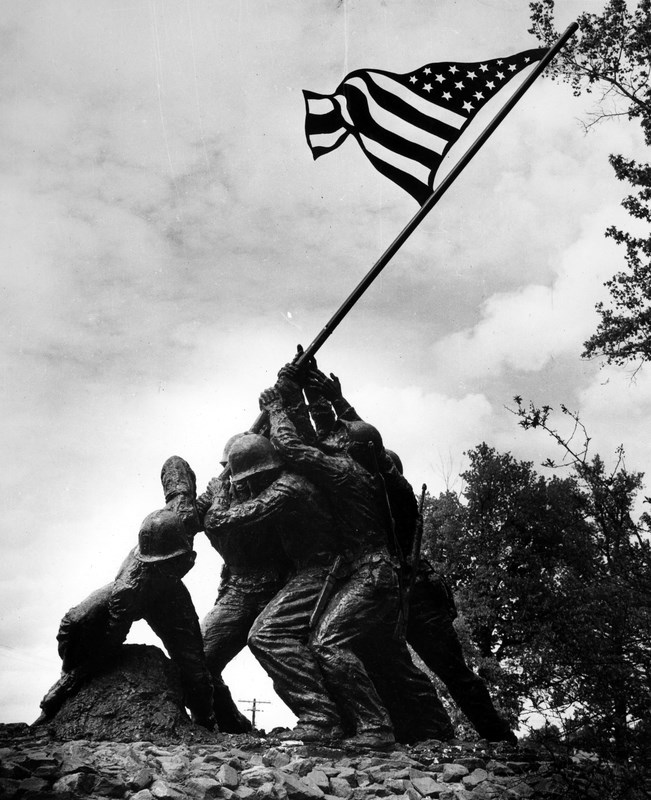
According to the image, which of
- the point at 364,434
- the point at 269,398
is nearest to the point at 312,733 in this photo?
the point at 364,434

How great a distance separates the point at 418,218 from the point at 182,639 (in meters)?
4.55

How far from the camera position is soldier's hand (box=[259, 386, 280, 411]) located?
7141 mm

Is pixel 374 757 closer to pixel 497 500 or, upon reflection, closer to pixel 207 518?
pixel 207 518

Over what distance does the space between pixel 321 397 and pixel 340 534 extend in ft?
5.06

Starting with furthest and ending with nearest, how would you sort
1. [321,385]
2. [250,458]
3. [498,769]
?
1. [321,385]
2. [250,458]
3. [498,769]

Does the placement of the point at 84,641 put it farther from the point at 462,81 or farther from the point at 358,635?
the point at 462,81

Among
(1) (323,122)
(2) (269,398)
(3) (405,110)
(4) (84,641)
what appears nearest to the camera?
(4) (84,641)

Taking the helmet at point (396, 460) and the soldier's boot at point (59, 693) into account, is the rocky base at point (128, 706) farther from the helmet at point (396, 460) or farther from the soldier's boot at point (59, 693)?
the helmet at point (396, 460)

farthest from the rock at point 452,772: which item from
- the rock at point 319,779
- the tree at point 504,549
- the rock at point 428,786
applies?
the tree at point 504,549

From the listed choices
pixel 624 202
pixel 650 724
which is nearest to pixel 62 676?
pixel 650 724

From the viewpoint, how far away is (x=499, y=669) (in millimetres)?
14602

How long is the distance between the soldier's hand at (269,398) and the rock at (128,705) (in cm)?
237

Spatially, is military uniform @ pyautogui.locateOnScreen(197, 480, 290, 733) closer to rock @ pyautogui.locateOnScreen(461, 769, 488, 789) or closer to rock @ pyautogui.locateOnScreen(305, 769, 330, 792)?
rock @ pyautogui.locateOnScreen(305, 769, 330, 792)

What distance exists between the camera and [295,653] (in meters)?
5.77
